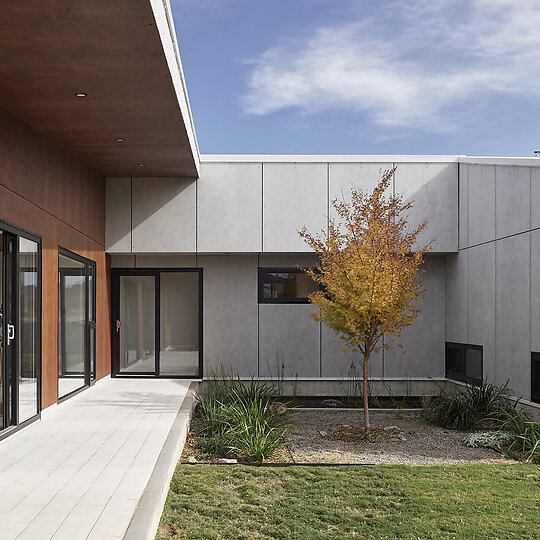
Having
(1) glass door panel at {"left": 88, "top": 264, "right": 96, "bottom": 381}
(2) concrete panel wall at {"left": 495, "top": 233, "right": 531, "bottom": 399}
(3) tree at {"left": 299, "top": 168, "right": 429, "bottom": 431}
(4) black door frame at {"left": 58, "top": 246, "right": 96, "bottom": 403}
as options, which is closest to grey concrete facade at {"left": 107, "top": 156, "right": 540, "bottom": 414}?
(2) concrete panel wall at {"left": 495, "top": 233, "right": 531, "bottom": 399}

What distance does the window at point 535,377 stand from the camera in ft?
27.2

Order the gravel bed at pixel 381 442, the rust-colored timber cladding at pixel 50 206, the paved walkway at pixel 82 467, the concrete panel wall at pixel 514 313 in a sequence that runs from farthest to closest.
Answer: the concrete panel wall at pixel 514 313 → the gravel bed at pixel 381 442 → the rust-colored timber cladding at pixel 50 206 → the paved walkway at pixel 82 467

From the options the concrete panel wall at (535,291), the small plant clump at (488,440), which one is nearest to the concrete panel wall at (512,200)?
the concrete panel wall at (535,291)

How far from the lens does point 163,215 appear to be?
11188 millimetres

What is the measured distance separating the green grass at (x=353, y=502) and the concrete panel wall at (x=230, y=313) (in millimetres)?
5360

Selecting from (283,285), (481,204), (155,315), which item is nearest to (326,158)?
(283,285)

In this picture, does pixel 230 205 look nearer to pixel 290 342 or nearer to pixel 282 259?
pixel 282 259

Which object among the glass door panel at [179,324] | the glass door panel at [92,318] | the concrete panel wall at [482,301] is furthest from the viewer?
the glass door panel at [179,324]

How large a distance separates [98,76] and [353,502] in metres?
4.27

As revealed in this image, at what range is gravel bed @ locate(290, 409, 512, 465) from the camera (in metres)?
7.11

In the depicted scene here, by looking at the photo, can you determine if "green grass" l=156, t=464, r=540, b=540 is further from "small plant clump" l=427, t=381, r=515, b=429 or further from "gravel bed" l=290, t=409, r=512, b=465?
"small plant clump" l=427, t=381, r=515, b=429

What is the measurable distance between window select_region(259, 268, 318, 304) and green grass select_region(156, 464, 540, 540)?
5.55 m

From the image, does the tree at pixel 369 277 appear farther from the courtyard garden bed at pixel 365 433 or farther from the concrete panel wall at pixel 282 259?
the concrete panel wall at pixel 282 259

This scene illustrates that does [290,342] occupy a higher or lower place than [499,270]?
lower
